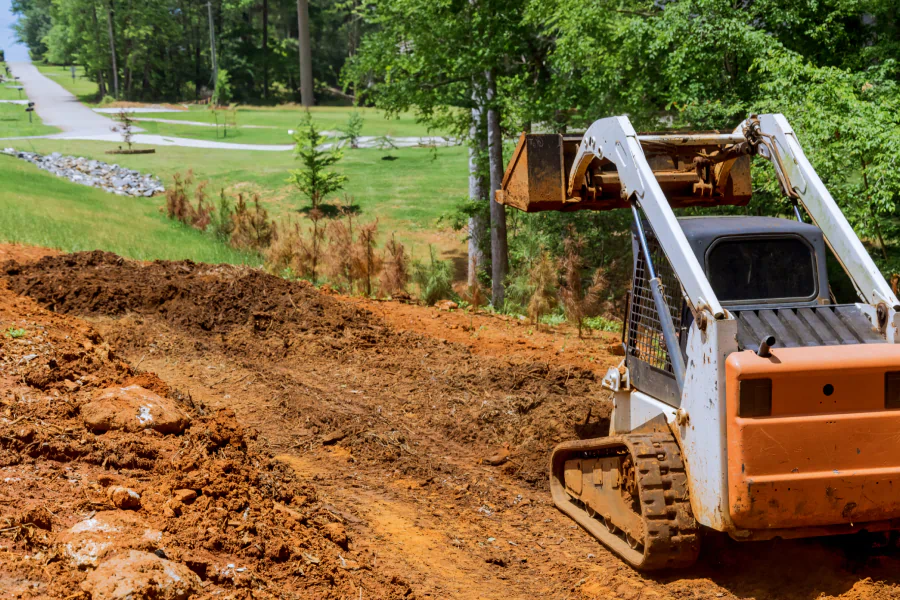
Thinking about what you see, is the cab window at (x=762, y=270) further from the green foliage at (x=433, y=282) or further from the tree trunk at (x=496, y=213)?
the tree trunk at (x=496, y=213)

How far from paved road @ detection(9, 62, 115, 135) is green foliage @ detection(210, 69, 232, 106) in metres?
7.03

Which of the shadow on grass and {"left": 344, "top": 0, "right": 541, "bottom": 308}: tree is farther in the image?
the shadow on grass

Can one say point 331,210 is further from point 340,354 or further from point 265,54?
point 265,54

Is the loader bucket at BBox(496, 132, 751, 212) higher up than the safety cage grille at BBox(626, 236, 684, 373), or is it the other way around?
the loader bucket at BBox(496, 132, 751, 212)

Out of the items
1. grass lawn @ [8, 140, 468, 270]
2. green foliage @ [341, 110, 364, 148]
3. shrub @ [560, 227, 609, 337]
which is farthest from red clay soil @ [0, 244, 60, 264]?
green foliage @ [341, 110, 364, 148]

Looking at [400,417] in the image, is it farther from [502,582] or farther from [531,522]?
[502,582]

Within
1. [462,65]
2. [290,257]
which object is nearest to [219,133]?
[290,257]

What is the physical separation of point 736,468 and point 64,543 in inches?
139

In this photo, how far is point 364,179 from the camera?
35031 mm

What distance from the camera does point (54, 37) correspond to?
262 ft

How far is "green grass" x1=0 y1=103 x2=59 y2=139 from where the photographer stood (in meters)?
38.9

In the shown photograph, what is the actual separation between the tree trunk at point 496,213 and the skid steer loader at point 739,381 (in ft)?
35.7

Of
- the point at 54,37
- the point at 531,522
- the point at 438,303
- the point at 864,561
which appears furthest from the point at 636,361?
the point at 54,37

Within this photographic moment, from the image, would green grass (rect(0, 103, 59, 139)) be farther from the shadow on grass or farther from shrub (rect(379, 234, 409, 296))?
shrub (rect(379, 234, 409, 296))
